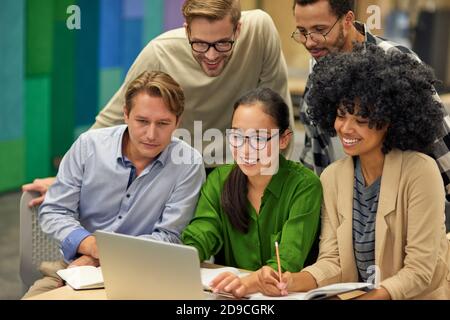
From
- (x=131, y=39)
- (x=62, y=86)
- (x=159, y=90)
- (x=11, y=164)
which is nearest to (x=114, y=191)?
(x=159, y=90)

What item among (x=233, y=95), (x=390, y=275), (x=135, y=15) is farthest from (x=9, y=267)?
(x=390, y=275)

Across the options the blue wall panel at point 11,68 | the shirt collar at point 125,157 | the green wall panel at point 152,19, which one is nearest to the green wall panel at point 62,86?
the blue wall panel at point 11,68

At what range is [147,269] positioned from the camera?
192 centimetres

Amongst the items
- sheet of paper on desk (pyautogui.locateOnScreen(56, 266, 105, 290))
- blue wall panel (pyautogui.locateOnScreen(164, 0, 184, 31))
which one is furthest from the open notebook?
blue wall panel (pyautogui.locateOnScreen(164, 0, 184, 31))

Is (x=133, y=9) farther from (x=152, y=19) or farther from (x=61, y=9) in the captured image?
(x=61, y=9)

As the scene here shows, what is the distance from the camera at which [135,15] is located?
5.04m

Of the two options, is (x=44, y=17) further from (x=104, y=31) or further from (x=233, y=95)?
(x=233, y=95)

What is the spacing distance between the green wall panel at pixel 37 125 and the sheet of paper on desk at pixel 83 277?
110 inches

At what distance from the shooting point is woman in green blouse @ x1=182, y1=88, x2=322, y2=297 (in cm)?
226

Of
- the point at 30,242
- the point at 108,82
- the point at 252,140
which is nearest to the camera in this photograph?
the point at 252,140

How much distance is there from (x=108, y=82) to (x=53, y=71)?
15.3 inches

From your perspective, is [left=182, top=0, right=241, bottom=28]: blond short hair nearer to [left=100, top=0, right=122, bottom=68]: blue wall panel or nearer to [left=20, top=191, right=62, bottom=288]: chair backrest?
[left=20, top=191, right=62, bottom=288]: chair backrest

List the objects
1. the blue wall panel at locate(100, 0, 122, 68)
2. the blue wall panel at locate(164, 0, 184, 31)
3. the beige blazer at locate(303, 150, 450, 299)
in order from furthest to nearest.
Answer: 1. the blue wall panel at locate(164, 0, 184, 31)
2. the blue wall panel at locate(100, 0, 122, 68)
3. the beige blazer at locate(303, 150, 450, 299)
